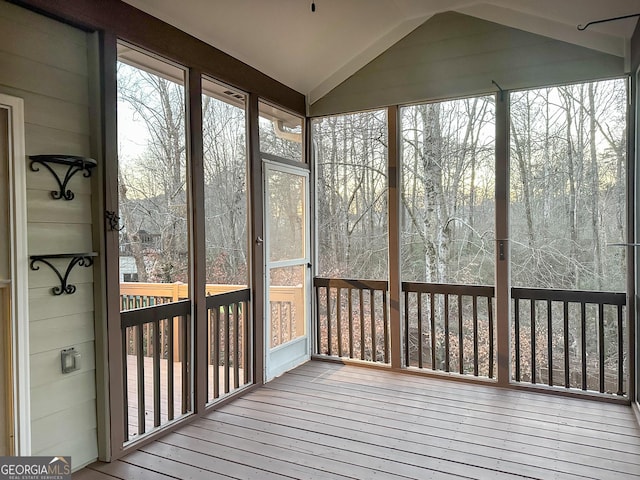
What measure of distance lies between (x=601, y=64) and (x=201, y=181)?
307 centimetres

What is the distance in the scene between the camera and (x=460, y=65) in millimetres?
3797

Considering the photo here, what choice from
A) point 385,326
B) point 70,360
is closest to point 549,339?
point 385,326

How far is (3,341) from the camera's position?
212 centimetres

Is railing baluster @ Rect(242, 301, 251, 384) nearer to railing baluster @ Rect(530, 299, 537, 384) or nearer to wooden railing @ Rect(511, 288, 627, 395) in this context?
wooden railing @ Rect(511, 288, 627, 395)

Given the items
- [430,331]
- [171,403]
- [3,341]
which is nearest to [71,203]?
[3,341]

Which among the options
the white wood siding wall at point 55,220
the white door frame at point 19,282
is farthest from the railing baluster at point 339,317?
the white door frame at point 19,282

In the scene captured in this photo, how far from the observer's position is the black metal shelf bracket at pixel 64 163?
221 centimetres

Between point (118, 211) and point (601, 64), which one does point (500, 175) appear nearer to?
point (601, 64)

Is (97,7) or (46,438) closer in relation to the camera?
(46,438)

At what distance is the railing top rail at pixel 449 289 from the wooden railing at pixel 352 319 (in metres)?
0.25

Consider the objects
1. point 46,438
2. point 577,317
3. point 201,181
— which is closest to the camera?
point 46,438

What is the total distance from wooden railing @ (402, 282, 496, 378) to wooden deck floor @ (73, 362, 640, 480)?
305mm

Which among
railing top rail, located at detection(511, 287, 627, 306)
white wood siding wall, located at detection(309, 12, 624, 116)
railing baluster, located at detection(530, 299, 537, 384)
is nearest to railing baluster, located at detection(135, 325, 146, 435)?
white wood siding wall, located at detection(309, 12, 624, 116)

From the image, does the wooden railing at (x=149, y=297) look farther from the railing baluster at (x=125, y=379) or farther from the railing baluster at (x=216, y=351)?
the railing baluster at (x=216, y=351)
